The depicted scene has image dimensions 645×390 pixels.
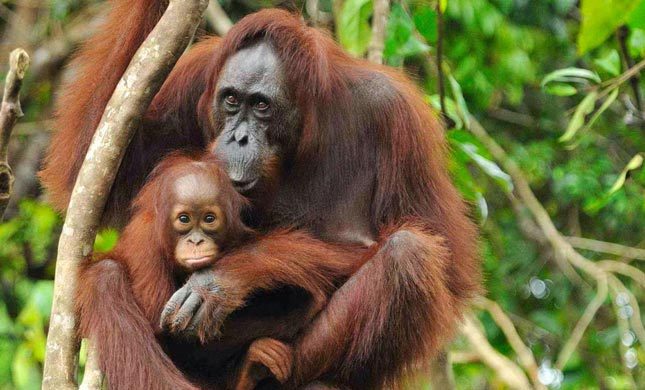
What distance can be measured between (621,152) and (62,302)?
5.75 m

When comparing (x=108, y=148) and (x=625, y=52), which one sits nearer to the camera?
(x=108, y=148)

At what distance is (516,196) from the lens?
7.76 metres

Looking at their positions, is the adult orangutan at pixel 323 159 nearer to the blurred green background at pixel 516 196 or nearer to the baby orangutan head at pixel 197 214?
the baby orangutan head at pixel 197 214

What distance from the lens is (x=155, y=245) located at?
3.54 meters

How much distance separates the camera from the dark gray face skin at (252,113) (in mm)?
3652

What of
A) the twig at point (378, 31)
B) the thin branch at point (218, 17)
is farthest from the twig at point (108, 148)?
the thin branch at point (218, 17)

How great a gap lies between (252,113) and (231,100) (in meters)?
0.09

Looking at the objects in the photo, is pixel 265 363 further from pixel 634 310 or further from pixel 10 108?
pixel 634 310

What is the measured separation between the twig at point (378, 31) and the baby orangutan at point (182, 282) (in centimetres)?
172

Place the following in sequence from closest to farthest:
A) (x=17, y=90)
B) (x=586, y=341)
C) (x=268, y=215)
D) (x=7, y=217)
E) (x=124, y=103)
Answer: (x=17, y=90) < (x=124, y=103) < (x=268, y=215) < (x=7, y=217) < (x=586, y=341)

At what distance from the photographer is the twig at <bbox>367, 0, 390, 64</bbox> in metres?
5.09

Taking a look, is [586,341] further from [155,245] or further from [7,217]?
[155,245]

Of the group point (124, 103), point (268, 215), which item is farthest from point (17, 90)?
point (268, 215)

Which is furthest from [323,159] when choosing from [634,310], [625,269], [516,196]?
[516,196]
